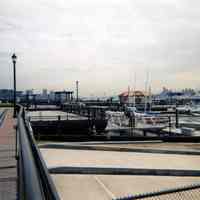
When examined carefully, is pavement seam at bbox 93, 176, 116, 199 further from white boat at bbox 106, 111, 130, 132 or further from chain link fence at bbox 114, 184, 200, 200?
white boat at bbox 106, 111, 130, 132

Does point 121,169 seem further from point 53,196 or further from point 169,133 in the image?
point 169,133

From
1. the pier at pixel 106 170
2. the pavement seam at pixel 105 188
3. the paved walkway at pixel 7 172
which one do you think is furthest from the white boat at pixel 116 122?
the pavement seam at pixel 105 188

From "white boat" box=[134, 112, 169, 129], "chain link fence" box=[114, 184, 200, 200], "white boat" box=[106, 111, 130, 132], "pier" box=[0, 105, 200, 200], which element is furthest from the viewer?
"white boat" box=[134, 112, 169, 129]

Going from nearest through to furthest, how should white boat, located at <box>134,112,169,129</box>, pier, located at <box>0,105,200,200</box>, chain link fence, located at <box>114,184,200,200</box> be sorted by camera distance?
1. chain link fence, located at <box>114,184,200,200</box>
2. pier, located at <box>0,105,200,200</box>
3. white boat, located at <box>134,112,169,129</box>

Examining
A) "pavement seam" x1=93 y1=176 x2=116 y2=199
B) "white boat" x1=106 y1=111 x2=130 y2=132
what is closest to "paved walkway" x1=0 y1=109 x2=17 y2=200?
"pavement seam" x1=93 y1=176 x2=116 y2=199

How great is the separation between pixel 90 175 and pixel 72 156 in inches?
87.1

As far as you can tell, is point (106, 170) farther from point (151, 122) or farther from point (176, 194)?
point (151, 122)

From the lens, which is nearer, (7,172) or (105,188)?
(7,172)

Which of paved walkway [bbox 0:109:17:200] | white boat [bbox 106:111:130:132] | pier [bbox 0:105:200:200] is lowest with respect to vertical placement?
white boat [bbox 106:111:130:132]

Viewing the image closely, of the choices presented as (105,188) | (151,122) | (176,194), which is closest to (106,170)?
(105,188)

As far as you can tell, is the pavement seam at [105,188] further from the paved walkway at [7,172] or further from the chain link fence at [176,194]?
the paved walkway at [7,172]

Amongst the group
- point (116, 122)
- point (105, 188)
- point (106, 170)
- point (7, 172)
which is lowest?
point (116, 122)

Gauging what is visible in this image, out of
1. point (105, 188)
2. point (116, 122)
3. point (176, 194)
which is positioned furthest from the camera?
point (116, 122)

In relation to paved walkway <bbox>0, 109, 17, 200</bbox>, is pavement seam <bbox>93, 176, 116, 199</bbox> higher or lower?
lower
